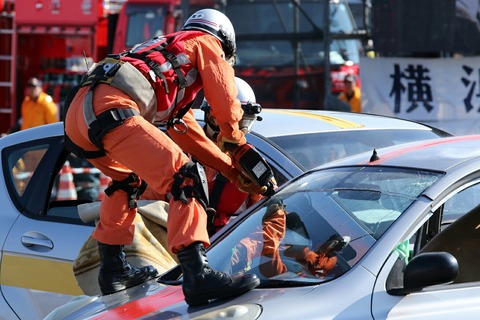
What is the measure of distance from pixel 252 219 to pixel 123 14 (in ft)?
42.3

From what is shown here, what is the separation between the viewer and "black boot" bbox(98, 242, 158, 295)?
451 cm

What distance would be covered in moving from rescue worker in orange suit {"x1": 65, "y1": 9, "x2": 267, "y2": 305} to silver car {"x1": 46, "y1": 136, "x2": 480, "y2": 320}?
16 cm

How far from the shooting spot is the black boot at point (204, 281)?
379 cm

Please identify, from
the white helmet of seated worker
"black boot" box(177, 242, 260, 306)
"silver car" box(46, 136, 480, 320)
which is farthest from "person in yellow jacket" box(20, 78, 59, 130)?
"black boot" box(177, 242, 260, 306)

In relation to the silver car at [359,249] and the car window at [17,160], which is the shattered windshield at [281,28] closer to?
the car window at [17,160]

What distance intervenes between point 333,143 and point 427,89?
5.29m

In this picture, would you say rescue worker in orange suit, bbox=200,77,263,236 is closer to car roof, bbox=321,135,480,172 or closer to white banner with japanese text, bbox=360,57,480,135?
car roof, bbox=321,135,480,172

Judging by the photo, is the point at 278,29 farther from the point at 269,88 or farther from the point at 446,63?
the point at 446,63

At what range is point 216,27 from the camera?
4.59 m

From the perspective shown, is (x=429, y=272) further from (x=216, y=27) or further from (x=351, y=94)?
(x=351, y=94)

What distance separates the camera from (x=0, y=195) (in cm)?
579

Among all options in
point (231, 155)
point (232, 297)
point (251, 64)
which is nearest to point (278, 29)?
point (251, 64)

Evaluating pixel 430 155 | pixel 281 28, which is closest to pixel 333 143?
pixel 430 155

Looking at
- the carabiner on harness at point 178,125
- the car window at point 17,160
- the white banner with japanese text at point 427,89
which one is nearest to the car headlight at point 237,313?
the carabiner on harness at point 178,125
